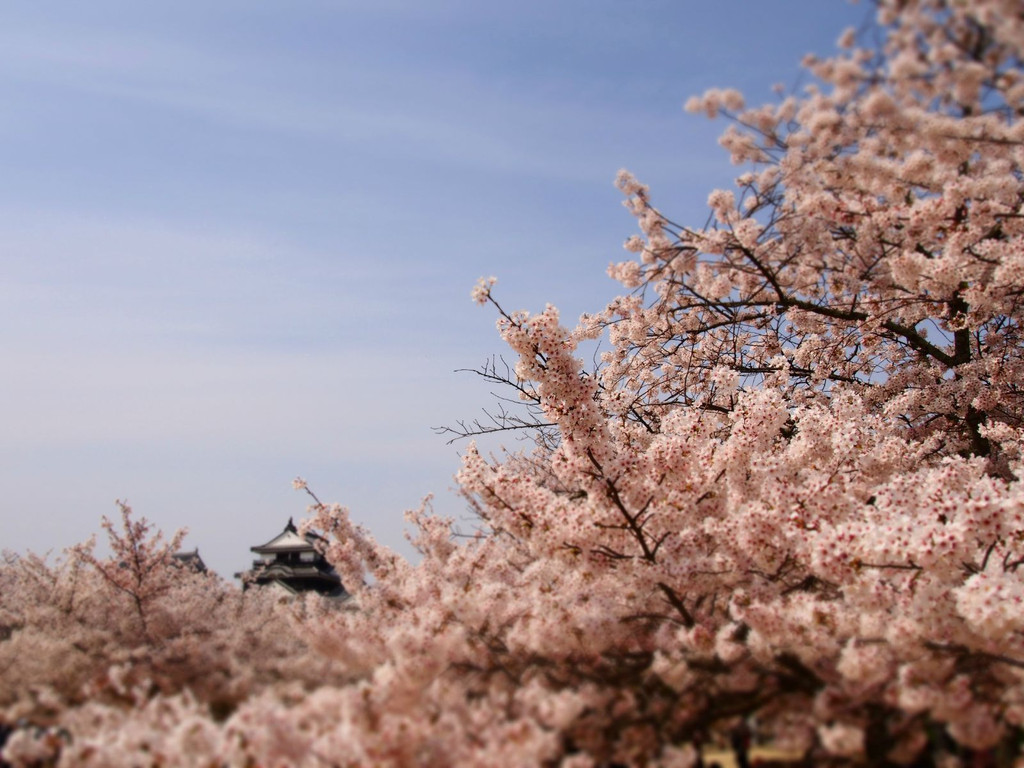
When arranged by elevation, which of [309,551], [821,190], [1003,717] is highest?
[309,551]

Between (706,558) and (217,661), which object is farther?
(706,558)

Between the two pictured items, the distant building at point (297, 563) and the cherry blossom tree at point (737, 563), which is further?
the distant building at point (297, 563)

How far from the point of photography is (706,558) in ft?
15.4

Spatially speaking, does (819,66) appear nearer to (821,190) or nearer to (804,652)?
(821,190)

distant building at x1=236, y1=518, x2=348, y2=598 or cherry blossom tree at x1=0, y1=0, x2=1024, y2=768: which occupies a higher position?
distant building at x1=236, y1=518, x2=348, y2=598

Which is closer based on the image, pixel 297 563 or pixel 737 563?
pixel 737 563

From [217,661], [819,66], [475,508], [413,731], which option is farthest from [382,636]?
[819,66]

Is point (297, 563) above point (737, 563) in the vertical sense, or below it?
above

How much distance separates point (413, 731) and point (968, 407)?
887 cm

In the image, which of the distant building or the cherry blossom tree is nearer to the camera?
the cherry blossom tree

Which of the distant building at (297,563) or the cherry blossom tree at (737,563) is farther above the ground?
the distant building at (297,563)

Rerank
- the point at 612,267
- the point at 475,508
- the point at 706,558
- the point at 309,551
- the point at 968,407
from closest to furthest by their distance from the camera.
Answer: the point at 706,558 → the point at 475,508 → the point at 612,267 → the point at 968,407 → the point at 309,551

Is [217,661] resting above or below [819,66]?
below

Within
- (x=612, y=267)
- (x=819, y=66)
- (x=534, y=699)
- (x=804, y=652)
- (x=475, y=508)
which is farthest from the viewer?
(x=612, y=267)
